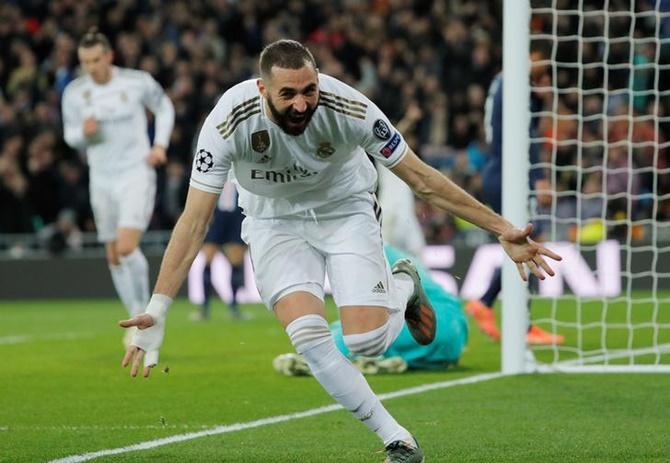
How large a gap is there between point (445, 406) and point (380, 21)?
49.2ft

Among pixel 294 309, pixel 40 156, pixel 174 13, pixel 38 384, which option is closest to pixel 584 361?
pixel 38 384

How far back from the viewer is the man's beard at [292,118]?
5.29 meters

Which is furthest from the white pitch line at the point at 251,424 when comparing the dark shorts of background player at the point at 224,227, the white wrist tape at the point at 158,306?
the dark shorts of background player at the point at 224,227

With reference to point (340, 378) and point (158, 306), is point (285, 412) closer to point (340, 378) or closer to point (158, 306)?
point (340, 378)

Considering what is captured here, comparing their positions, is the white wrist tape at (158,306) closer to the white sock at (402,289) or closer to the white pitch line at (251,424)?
the white pitch line at (251,424)

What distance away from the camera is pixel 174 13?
76.3 ft

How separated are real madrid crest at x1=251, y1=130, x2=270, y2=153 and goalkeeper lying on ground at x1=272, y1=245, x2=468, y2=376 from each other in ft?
11.7

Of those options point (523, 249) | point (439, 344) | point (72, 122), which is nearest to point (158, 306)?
point (523, 249)

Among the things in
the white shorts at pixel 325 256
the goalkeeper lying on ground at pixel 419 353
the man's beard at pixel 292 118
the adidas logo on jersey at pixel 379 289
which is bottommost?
the goalkeeper lying on ground at pixel 419 353

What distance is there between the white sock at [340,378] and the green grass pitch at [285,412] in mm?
286

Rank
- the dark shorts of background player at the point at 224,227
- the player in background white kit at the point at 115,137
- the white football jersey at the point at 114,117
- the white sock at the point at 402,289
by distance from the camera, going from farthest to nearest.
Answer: the dark shorts of background player at the point at 224,227, the white football jersey at the point at 114,117, the player in background white kit at the point at 115,137, the white sock at the point at 402,289

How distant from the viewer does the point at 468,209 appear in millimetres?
5523

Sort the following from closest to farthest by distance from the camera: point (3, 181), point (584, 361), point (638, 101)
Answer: point (584, 361)
point (638, 101)
point (3, 181)

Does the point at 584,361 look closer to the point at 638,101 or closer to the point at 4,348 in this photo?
the point at 4,348
